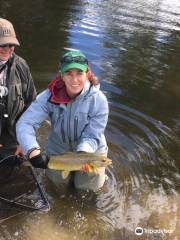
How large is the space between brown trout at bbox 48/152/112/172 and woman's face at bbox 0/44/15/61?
1.42m

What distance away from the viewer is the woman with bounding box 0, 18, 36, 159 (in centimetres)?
548

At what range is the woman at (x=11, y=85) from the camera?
5480 mm

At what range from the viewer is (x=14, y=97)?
5.77m

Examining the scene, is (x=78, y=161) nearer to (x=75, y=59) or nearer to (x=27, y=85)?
(x=75, y=59)

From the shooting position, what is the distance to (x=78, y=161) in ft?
16.5

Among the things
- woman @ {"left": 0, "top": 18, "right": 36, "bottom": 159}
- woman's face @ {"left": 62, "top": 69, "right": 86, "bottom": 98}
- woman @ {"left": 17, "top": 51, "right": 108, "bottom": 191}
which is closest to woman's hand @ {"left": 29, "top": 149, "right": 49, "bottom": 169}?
woman @ {"left": 17, "top": 51, "right": 108, "bottom": 191}

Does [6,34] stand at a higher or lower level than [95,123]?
higher

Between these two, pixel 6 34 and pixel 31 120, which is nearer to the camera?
pixel 31 120

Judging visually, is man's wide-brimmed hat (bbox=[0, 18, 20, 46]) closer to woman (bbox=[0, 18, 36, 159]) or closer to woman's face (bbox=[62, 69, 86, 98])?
woman (bbox=[0, 18, 36, 159])

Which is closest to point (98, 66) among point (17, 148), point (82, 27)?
point (82, 27)

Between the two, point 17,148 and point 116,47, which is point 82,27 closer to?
point 116,47

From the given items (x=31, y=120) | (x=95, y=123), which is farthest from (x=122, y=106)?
(x=31, y=120)

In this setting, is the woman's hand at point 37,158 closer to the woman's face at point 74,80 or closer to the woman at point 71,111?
the woman at point 71,111

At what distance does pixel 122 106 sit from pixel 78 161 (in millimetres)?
3837
